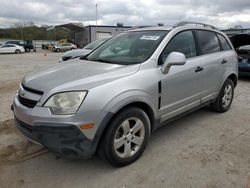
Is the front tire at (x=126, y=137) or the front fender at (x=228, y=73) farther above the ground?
the front fender at (x=228, y=73)

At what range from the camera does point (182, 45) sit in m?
3.50

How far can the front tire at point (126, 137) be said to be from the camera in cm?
255

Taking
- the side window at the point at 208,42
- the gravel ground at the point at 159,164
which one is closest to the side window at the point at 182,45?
the side window at the point at 208,42

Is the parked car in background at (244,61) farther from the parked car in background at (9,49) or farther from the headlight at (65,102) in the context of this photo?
the parked car in background at (9,49)

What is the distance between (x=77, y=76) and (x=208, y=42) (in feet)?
8.46

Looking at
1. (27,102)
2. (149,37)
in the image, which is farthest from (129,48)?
(27,102)

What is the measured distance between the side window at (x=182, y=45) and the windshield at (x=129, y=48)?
0.15 m

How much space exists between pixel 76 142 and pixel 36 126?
17.3 inches

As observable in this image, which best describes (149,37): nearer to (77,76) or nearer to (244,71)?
(77,76)

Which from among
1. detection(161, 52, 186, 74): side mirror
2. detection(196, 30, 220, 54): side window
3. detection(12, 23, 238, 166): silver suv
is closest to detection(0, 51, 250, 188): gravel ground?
detection(12, 23, 238, 166): silver suv

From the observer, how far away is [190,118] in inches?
172

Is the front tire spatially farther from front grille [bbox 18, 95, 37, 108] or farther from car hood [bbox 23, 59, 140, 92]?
front grille [bbox 18, 95, 37, 108]

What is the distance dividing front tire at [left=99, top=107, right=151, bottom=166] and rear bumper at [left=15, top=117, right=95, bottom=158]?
0.22 metres

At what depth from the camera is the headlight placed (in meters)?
2.32
